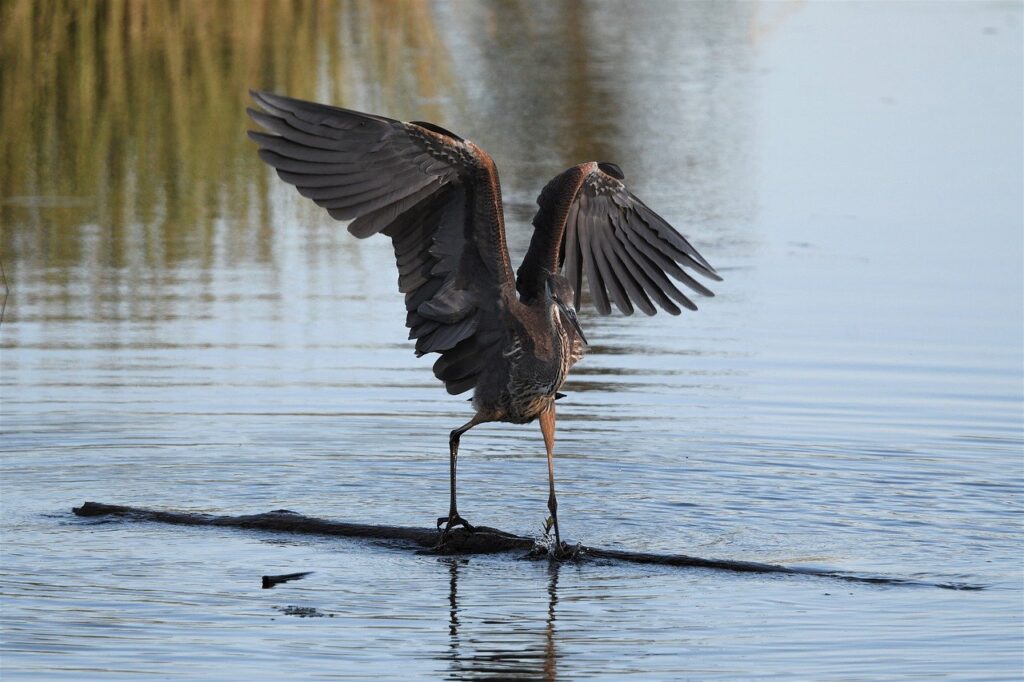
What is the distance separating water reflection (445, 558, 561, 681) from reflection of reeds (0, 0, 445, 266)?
6381mm

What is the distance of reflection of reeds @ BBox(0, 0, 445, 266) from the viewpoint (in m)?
12.6

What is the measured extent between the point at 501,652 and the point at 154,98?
35.0 ft

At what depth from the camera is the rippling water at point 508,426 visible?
19.2 feet

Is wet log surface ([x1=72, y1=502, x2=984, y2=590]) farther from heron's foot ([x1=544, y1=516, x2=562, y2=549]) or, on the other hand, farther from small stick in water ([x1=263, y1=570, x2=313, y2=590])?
small stick in water ([x1=263, y1=570, x2=313, y2=590])

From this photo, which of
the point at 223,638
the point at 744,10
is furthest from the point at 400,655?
the point at 744,10

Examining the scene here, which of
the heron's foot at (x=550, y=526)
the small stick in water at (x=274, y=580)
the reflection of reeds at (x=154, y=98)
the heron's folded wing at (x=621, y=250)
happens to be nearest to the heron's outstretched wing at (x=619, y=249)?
the heron's folded wing at (x=621, y=250)

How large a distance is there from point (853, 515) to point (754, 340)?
3177mm

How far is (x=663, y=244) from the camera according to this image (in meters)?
7.74

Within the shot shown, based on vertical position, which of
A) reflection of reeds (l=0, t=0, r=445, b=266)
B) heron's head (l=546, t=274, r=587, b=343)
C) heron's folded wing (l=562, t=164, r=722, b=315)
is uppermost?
reflection of reeds (l=0, t=0, r=445, b=266)

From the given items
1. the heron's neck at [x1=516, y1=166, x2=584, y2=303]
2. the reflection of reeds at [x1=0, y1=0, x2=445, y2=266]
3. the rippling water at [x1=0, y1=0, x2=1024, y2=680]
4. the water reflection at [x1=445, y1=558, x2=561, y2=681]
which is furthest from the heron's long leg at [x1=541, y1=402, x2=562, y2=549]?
the reflection of reeds at [x1=0, y1=0, x2=445, y2=266]

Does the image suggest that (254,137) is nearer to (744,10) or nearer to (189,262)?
(189,262)

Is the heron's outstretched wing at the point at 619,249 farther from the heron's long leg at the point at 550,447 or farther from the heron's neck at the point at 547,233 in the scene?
the heron's long leg at the point at 550,447

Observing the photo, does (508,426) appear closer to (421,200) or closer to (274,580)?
(421,200)

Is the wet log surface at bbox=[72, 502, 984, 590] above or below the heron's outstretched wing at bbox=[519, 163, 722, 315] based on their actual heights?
below
